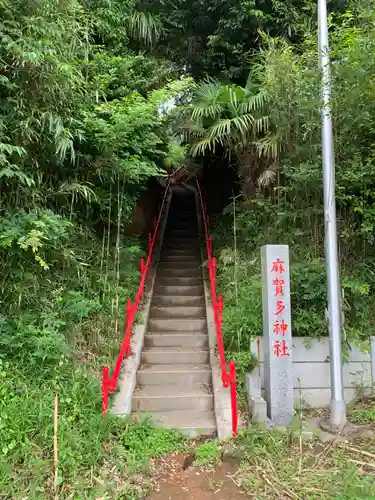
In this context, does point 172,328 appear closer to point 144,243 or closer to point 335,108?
point 144,243

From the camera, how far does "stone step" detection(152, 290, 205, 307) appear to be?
22.3ft

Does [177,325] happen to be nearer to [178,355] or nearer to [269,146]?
[178,355]

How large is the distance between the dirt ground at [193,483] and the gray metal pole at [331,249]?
1.35 metres

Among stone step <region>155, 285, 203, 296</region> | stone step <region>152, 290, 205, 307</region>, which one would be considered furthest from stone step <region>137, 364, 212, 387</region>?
stone step <region>155, 285, 203, 296</region>

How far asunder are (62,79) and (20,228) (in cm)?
177

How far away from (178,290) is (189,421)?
3.09m

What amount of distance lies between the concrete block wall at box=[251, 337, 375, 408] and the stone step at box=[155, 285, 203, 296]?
8.41 ft

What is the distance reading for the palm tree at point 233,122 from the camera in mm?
6277

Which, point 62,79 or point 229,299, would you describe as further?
point 229,299

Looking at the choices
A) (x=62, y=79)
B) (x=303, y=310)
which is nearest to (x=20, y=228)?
(x=62, y=79)

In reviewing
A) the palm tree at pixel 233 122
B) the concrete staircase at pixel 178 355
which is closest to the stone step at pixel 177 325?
the concrete staircase at pixel 178 355

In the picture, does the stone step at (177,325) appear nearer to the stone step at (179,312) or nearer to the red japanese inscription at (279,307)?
the stone step at (179,312)

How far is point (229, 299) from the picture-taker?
5852mm

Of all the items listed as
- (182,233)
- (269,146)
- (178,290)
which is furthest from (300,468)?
(182,233)
